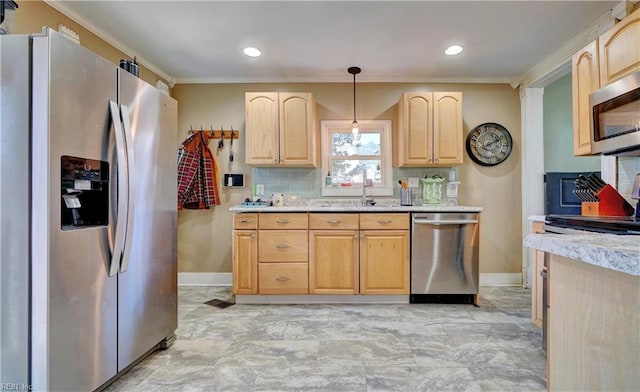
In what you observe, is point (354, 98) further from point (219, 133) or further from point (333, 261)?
point (333, 261)

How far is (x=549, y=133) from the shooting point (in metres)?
3.79

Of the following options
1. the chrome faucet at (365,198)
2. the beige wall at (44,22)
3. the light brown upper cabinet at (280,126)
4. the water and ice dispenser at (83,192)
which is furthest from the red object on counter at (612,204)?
the beige wall at (44,22)

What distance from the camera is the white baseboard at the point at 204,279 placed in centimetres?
Result: 364

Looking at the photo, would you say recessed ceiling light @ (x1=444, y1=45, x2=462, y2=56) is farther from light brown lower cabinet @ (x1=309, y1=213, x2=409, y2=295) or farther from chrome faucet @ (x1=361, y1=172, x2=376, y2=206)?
light brown lower cabinet @ (x1=309, y1=213, x2=409, y2=295)

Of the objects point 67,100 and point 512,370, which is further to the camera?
point 512,370

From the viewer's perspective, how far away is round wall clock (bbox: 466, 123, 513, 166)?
3555 millimetres

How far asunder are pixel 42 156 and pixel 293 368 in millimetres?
1663

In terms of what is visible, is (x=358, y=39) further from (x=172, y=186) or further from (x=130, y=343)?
(x=130, y=343)

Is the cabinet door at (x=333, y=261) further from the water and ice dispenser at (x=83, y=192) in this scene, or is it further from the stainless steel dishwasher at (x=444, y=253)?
the water and ice dispenser at (x=83, y=192)

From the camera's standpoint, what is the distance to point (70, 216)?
1388mm

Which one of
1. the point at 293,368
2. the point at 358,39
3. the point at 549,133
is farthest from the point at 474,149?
the point at 293,368

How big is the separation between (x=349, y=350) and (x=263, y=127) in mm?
2319

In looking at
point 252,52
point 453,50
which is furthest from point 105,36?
point 453,50

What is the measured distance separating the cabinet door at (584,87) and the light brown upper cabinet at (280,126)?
88.2 inches
